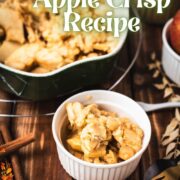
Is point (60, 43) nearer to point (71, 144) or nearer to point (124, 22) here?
point (124, 22)

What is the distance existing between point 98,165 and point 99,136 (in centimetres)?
6

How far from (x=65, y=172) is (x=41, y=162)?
61mm

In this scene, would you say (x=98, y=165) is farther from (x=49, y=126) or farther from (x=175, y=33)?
(x=175, y=33)

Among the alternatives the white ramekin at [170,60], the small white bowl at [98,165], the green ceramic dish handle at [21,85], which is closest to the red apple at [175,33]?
the white ramekin at [170,60]

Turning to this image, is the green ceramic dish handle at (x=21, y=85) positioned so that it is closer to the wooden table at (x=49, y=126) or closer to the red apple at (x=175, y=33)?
the wooden table at (x=49, y=126)

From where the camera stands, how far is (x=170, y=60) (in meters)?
1.27

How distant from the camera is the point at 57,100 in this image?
123 cm

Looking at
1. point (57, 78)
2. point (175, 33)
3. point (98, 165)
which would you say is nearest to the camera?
point (98, 165)

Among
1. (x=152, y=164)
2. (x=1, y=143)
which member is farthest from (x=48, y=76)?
(x=152, y=164)

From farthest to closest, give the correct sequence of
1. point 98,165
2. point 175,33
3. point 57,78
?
point 175,33
point 57,78
point 98,165

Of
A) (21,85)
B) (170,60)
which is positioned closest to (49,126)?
(21,85)

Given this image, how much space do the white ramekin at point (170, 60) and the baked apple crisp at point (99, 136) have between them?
0.25m

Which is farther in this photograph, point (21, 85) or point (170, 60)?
point (170, 60)

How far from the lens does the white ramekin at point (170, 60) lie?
1.25 m
